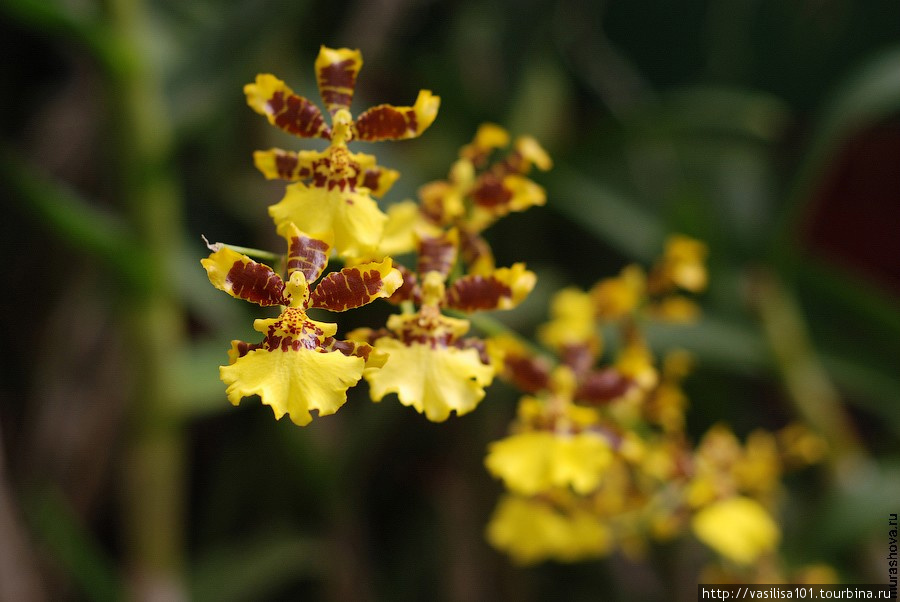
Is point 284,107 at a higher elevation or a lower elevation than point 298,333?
higher

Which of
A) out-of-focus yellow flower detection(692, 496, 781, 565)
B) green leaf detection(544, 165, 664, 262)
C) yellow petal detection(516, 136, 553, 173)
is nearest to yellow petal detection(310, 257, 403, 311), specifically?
yellow petal detection(516, 136, 553, 173)

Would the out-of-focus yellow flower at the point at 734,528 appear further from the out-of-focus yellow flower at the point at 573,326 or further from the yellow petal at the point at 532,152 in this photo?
the yellow petal at the point at 532,152

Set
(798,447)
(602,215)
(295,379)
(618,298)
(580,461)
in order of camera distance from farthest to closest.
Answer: (602,215) < (798,447) < (618,298) < (580,461) < (295,379)

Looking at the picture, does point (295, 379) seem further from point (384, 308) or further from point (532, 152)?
point (384, 308)

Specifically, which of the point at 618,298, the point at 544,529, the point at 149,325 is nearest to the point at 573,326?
the point at 618,298

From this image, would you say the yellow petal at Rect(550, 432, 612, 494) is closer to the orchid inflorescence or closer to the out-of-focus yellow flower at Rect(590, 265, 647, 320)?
the orchid inflorescence

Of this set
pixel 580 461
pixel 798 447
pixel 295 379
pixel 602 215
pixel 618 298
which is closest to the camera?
pixel 295 379

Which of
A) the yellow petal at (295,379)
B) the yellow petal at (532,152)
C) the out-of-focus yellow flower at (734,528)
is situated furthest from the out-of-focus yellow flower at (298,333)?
the out-of-focus yellow flower at (734,528)

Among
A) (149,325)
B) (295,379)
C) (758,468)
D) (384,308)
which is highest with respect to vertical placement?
(384,308)
